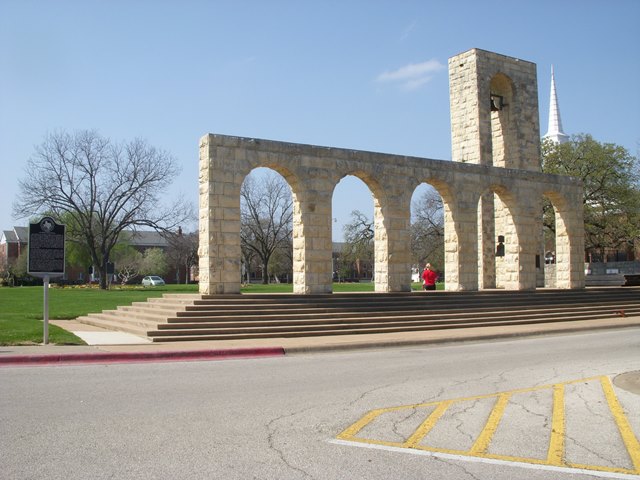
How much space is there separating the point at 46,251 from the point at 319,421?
9227 millimetres

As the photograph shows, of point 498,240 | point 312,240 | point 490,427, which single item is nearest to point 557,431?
point 490,427

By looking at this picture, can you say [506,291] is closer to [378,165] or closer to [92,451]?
[378,165]

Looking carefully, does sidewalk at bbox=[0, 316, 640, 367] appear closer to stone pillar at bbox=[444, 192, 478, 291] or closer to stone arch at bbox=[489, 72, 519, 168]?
stone pillar at bbox=[444, 192, 478, 291]

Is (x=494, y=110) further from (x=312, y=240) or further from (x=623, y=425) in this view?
(x=623, y=425)

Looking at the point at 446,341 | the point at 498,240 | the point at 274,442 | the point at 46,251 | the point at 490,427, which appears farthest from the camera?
the point at 498,240

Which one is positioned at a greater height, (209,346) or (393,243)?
(393,243)

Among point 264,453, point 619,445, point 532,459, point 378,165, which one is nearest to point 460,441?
point 532,459

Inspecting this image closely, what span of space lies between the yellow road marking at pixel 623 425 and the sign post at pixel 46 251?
10.8 metres

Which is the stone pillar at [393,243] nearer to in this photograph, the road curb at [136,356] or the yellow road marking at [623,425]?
the road curb at [136,356]

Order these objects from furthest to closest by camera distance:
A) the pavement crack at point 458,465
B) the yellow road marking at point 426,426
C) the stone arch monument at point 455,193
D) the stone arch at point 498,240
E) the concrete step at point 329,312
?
the stone arch at point 498,240, the stone arch monument at point 455,193, the concrete step at point 329,312, the yellow road marking at point 426,426, the pavement crack at point 458,465

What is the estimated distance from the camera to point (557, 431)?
21.7 feet

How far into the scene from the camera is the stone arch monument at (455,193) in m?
18.4

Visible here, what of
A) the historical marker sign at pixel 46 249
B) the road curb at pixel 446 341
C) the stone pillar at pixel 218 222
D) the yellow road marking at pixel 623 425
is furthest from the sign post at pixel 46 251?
the yellow road marking at pixel 623 425

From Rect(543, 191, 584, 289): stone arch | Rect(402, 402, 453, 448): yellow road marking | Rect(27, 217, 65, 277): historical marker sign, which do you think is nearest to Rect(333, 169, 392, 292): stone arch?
Rect(543, 191, 584, 289): stone arch
